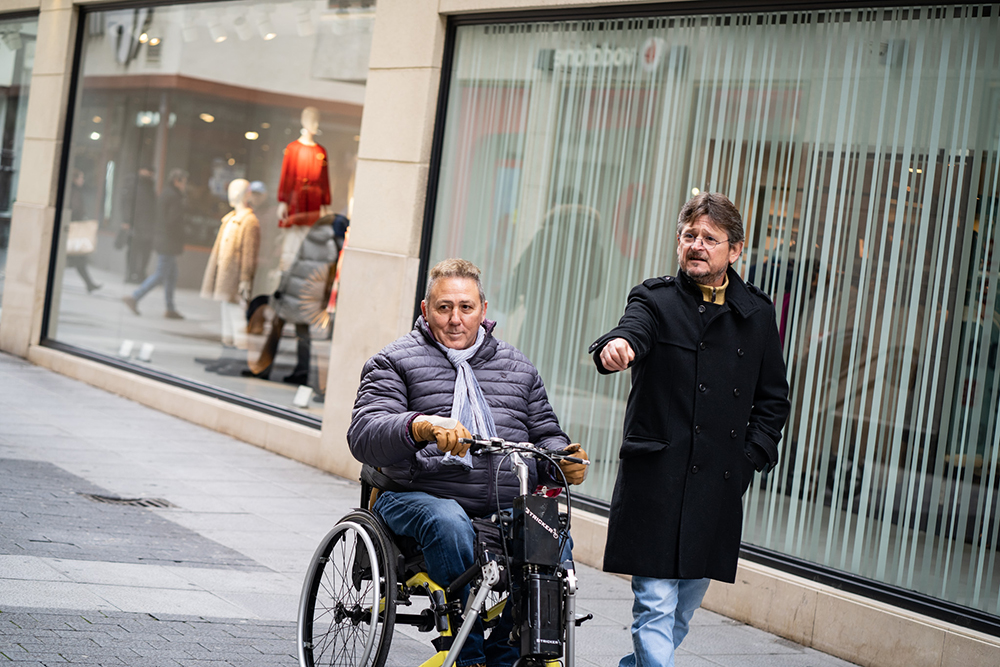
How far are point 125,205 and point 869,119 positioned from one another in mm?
8446

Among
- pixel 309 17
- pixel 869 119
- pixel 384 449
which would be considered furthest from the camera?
pixel 309 17

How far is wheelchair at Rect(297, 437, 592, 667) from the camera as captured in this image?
131 inches

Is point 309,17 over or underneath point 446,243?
over

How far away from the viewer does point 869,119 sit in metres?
5.77

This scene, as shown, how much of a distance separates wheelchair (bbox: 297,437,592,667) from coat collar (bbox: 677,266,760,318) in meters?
0.70

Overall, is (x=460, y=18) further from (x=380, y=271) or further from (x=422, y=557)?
(x=422, y=557)

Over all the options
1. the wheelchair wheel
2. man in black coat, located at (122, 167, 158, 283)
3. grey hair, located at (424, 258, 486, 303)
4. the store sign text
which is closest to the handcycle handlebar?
the wheelchair wheel

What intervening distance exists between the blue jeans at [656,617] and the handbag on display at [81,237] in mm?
9829

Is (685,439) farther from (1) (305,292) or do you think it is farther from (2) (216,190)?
(2) (216,190)

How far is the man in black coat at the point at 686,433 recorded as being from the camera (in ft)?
12.2

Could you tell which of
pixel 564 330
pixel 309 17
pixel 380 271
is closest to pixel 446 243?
pixel 380 271

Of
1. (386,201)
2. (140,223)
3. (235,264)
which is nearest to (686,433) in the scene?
(386,201)

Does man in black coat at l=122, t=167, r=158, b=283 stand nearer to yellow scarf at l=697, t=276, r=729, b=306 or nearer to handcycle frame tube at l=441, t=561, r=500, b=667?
yellow scarf at l=697, t=276, r=729, b=306

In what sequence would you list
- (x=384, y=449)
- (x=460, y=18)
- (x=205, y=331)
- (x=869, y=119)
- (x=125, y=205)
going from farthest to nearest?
1. (x=125, y=205)
2. (x=205, y=331)
3. (x=460, y=18)
4. (x=869, y=119)
5. (x=384, y=449)
